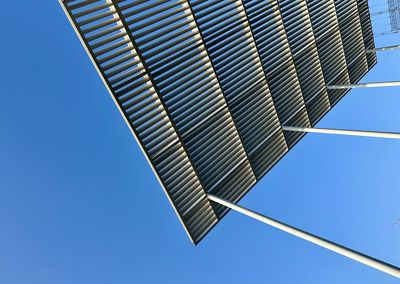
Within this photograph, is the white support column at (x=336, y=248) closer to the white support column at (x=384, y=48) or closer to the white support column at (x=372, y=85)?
the white support column at (x=372, y=85)

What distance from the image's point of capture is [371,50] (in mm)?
11812

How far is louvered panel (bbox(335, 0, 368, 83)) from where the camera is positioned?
35.1 ft

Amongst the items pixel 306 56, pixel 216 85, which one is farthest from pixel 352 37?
pixel 216 85

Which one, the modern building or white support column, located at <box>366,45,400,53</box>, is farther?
white support column, located at <box>366,45,400,53</box>

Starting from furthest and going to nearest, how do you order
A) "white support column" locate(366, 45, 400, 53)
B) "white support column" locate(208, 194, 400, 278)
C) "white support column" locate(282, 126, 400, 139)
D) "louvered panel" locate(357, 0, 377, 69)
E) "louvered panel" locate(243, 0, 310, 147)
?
"louvered panel" locate(357, 0, 377, 69) < "white support column" locate(366, 45, 400, 53) < "louvered panel" locate(243, 0, 310, 147) < "white support column" locate(282, 126, 400, 139) < "white support column" locate(208, 194, 400, 278)

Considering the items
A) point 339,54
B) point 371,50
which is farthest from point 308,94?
point 371,50

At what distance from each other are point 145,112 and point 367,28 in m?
9.68

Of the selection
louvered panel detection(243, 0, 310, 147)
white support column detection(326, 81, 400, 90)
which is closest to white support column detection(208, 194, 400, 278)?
louvered panel detection(243, 0, 310, 147)

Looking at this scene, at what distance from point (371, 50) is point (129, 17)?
9674 millimetres

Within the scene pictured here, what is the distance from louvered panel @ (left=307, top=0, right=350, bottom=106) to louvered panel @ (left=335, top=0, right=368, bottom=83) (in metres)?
0.37

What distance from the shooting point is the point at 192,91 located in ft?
24.4

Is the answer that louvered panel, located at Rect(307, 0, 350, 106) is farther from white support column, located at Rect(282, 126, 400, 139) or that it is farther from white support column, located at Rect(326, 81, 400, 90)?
white support column, located at Rect(282, 126, 400, 139)

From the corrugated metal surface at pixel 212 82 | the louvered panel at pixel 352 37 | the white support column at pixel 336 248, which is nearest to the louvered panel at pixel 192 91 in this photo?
the corrugated metal surface at pixel 212 82

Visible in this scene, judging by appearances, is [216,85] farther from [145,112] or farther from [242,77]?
[145,112]
